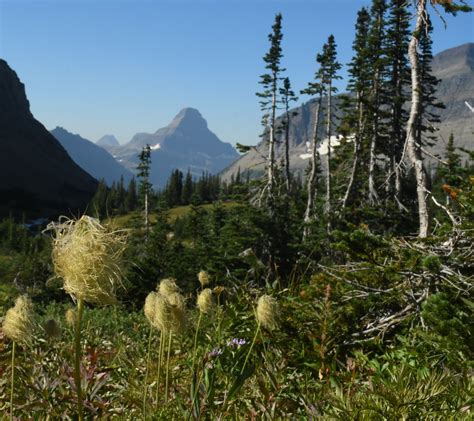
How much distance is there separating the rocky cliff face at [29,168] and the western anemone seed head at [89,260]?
148m

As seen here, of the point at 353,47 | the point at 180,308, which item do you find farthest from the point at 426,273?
the point at 353,47

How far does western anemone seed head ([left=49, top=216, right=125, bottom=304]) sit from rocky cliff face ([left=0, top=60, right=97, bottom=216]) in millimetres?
147750

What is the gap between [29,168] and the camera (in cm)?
16288

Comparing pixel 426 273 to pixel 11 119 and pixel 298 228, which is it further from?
pixel 11 119

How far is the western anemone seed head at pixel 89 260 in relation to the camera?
178 cm

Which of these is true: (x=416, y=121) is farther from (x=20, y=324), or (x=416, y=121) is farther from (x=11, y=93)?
(x=11, y=93)

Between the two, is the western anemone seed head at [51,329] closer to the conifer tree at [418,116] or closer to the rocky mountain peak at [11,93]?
the conifer tree at [418,116]

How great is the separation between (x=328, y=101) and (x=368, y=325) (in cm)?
3271

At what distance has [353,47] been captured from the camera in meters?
33.7

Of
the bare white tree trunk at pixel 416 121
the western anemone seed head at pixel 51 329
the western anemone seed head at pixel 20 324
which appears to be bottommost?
the western anemone seed head at pixel 51 329

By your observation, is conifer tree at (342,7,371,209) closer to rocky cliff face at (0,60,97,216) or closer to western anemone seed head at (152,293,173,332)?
western anemone seed head at (152,293,173,332)

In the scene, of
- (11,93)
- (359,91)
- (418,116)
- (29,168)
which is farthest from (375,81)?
(11,93)

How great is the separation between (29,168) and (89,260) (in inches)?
6937

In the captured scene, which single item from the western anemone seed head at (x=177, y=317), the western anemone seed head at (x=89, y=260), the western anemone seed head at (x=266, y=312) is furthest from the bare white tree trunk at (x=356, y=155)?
the western anemone seed head at (x=89, y=260)
